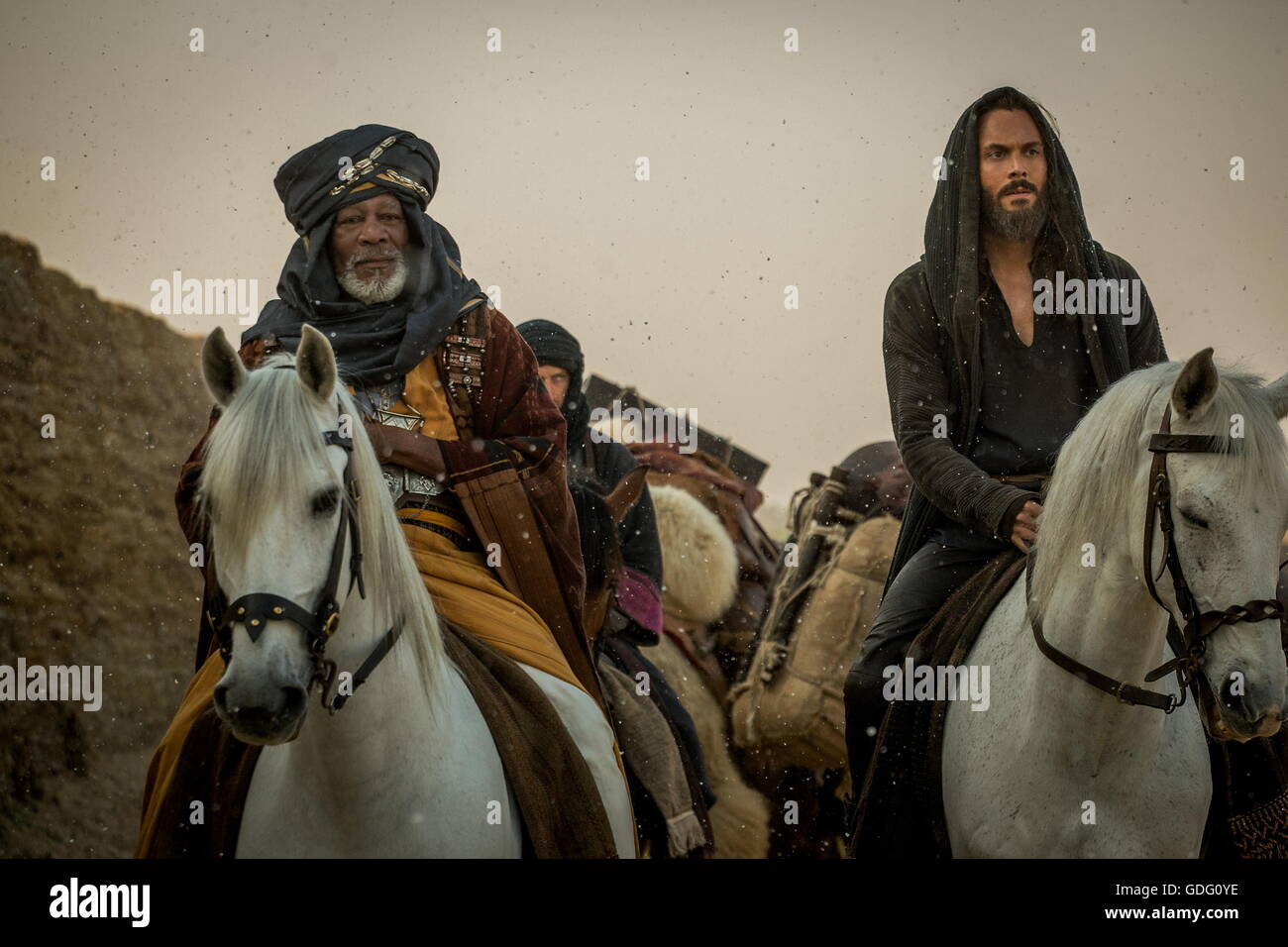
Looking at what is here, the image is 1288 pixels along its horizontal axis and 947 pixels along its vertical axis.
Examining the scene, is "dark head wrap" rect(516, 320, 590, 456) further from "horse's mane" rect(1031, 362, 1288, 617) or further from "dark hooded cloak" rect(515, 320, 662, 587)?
"horse's mane" rect(1031, 362, 1288, 617)

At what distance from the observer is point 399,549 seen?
271cm

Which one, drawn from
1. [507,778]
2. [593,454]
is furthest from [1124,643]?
[593,454]

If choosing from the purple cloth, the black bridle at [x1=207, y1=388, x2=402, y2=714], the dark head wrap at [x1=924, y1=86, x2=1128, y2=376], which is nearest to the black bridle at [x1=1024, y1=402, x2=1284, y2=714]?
the dark head wrap at [x1=924, y1=86, x2=1128, y2=376]

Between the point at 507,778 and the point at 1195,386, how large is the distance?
153 cm

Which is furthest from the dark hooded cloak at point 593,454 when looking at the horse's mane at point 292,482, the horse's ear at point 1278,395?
the horse's ear at point 1278,395

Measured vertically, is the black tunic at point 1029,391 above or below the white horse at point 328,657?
above

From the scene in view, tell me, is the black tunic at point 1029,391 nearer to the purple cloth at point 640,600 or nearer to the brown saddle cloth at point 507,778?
the brown saddle cloth at point 507,778

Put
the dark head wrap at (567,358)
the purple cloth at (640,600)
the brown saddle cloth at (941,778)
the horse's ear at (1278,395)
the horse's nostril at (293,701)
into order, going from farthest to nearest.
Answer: the dark head wrap at (567,358) → the purple cloth at (640,600) → the brown saddle cloth at (941,778) → the horse's ear at (1278,395) → the horse's nostril at (293,701)

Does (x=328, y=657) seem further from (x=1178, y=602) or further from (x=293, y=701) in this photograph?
(x=1178, y=602)

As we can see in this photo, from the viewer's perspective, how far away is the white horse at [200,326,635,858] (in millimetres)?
2314

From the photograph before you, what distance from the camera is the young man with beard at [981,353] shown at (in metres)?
3.38

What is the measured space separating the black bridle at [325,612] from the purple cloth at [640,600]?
2.35 metres
